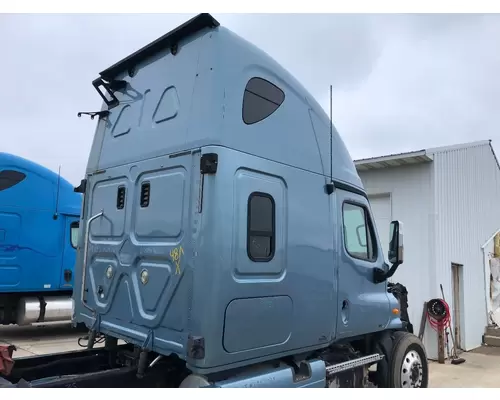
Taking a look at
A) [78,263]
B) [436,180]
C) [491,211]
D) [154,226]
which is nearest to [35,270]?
[78,263]

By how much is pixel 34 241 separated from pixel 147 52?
674 cm

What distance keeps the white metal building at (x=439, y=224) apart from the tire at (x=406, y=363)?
423cm

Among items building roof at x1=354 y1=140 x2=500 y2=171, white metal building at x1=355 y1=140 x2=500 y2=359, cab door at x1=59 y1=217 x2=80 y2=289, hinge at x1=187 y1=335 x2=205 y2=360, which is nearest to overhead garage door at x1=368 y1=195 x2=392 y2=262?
white metal building at x1=355 y1=140 x2=500 y2=359

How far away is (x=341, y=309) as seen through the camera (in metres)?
4.43

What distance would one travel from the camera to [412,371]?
546 centimetres

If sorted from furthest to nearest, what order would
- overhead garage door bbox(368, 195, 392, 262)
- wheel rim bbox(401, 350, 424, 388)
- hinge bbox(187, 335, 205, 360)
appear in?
overhead garage door bbox(368, 195, 392, 262) → wheel rim bbox(401, 350, 424, 388) → hinge bbox(187, 335, 205, 360)

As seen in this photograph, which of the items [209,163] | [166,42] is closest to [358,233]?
[209,163]

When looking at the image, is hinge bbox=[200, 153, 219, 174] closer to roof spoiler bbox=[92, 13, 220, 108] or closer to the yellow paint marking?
the yellow paint marking

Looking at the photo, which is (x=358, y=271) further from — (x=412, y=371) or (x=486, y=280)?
(x=486, y=280)

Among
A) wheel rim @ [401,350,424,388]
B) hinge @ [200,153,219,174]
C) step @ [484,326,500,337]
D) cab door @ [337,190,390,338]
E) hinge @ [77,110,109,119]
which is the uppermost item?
hinge @ [77,110,109,119]

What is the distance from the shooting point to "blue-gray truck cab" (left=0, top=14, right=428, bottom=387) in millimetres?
3367

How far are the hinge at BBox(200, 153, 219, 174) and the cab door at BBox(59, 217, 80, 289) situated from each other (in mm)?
7478

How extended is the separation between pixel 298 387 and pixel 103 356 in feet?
6.23

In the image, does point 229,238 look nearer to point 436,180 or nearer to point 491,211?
point 436,180
